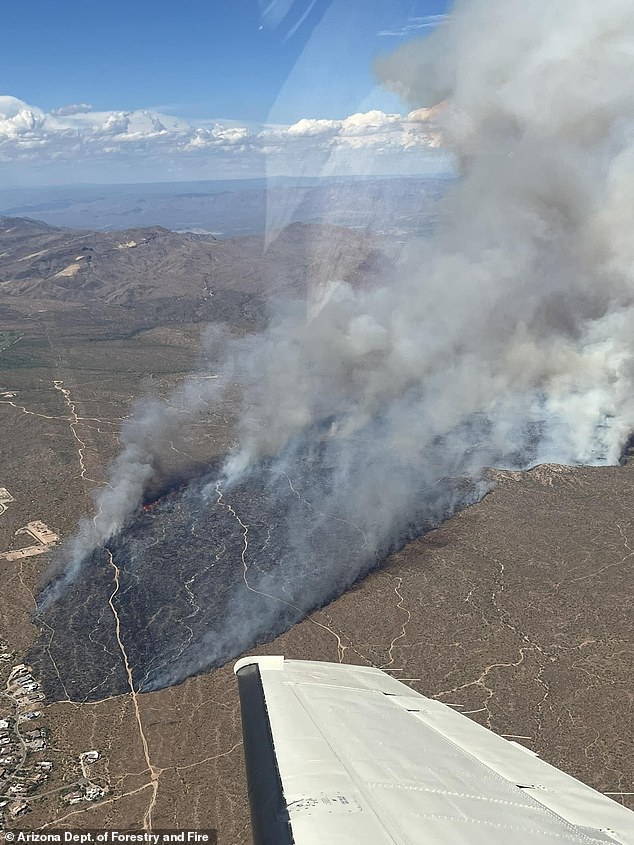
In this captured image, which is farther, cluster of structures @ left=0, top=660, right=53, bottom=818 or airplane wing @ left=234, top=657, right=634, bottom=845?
cluster of structures @ left=0, top=660, right=53, bottom=818

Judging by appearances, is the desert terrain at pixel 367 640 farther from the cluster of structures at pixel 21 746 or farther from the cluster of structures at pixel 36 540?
the cluster of structures at pixel 36 540

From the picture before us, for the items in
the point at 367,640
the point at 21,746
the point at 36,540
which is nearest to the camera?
the point at 21,746

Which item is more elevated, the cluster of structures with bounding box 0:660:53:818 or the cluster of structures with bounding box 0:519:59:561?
the cluster of structures with bounding box 0:519:59:561

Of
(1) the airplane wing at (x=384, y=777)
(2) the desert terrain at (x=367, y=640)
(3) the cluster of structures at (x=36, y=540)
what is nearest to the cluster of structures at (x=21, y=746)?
(2) the desert terrain at (x=367, y=640)

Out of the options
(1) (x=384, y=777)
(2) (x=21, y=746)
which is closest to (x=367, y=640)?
(2) (x=21, y=746)

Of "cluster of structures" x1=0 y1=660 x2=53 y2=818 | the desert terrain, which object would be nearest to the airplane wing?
the desert terrain

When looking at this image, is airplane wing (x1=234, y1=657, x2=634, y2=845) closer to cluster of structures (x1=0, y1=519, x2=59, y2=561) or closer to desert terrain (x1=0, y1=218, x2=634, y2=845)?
desert terrain (x1=0, y1=218, x2=634, y2=845)

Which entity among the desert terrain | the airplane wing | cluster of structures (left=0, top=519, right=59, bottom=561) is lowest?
the desert terrain

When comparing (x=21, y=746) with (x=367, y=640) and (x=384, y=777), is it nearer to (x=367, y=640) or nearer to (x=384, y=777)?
(x=367, y=640)
